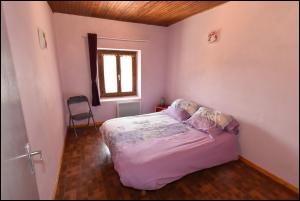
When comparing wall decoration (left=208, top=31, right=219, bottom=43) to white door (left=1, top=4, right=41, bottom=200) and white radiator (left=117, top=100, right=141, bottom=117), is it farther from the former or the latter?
white door (left=1, top=4, right=41, bottom=200)

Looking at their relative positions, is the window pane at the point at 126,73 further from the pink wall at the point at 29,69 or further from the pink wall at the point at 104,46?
the pink wall at the point at 29,69

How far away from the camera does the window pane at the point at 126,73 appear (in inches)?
133

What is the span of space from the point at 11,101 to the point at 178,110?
2251mm

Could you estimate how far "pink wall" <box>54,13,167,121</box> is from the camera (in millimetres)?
2729

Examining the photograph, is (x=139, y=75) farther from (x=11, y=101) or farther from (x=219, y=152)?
(x=11, y=101)

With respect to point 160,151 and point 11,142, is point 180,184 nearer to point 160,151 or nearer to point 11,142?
point 160,151

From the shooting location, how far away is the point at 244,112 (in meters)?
1.99

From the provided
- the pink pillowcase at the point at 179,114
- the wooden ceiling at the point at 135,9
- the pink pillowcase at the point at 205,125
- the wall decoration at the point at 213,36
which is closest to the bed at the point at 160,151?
the pink pillowcase at the point at 205,125

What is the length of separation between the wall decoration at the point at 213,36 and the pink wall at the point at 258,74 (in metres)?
0.07

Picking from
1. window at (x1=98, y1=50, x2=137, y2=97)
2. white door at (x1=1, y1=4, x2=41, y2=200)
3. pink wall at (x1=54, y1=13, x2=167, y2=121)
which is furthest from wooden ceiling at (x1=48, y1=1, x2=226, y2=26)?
white door at (x1=1, y1=4, x2=41, y2=200)

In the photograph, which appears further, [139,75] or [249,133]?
[139,75]

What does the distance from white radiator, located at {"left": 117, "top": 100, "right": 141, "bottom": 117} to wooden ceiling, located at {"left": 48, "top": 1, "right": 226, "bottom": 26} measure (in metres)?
1.63

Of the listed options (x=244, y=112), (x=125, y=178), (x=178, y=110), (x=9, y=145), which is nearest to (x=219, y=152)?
(x=244, y=112)

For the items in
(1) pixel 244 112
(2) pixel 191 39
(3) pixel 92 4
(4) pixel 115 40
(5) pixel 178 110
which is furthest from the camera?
(4) pixel 115 40
